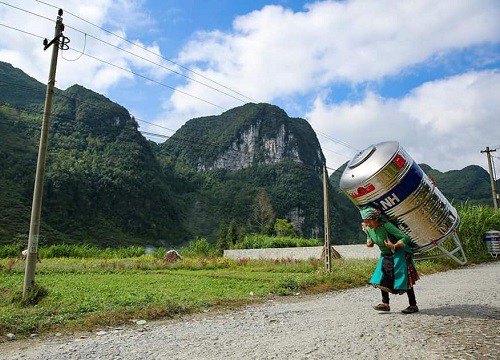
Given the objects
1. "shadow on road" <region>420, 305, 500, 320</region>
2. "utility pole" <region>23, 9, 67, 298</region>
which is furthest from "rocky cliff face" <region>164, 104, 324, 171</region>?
"shadow on road" <region>420, 305, 500, 320</region>

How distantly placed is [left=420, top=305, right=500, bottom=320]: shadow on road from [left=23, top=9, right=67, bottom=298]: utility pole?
7.78 m

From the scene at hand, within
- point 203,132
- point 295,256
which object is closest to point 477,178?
point 295,256

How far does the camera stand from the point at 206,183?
417 feet

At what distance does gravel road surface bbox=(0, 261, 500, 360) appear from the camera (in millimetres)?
3732

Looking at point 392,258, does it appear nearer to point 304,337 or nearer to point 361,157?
point 361,157

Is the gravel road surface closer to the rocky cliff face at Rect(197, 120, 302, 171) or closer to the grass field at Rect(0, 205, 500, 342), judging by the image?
the grass field at Rect(0, 205, 500, 342)

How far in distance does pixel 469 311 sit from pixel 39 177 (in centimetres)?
894

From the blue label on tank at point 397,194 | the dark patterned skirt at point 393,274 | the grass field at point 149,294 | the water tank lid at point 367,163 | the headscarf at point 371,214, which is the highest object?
the water tank lid at point 367,163

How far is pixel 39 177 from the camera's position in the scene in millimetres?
8844

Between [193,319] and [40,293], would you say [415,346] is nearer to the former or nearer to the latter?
[193,319]

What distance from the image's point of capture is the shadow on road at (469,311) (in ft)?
17.1

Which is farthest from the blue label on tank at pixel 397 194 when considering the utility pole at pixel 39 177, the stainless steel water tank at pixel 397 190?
the utility pole at pixel 39 177

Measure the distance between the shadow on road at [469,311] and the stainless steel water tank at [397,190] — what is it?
94 centimetres

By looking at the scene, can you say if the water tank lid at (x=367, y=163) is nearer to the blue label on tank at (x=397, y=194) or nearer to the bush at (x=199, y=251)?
the blue label on tank at (x=397, y=194)
